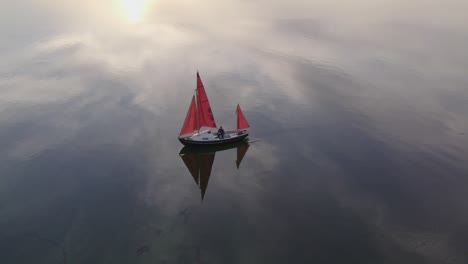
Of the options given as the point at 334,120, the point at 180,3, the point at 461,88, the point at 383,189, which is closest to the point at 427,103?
the point at 461,88

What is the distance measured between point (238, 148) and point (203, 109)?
995 centimetres

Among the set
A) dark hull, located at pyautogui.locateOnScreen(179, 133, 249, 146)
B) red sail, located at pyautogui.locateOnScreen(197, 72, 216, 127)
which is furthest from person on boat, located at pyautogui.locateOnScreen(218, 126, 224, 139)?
red sail, located at pyautogui.locateOnScreen(197, 72, 216, 127)

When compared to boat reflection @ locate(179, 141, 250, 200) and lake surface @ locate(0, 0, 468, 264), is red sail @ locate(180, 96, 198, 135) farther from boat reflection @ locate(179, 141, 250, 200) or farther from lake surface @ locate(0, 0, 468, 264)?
lake surface @ locate(0, 0, 468, 264)

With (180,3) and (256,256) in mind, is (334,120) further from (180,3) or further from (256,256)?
(180,3)

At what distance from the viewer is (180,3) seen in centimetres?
15275

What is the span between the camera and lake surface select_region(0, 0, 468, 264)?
40.8m

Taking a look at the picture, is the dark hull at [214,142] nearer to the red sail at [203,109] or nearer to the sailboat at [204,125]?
the sailboat at [204,125]

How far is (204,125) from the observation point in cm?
6075

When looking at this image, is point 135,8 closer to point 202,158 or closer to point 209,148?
point 209,148

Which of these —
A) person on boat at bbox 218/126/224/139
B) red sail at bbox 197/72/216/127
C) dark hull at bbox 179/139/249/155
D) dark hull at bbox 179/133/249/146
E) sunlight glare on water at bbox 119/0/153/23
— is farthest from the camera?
sunlight glare on water at bbox 119/0/153/23

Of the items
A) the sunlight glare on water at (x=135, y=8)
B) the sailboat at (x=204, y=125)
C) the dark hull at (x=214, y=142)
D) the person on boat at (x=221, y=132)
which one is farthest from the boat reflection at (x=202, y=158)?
the sunlight glare on water at (x=135, y=8)

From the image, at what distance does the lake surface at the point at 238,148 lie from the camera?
40.8 metres

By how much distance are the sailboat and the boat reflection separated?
1.16 m

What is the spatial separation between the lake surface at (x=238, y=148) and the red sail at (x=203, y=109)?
20.6 feet
